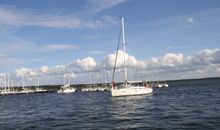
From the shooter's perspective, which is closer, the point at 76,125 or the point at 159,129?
the point at 159,129

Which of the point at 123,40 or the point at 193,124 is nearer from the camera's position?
A: the point at 193,124

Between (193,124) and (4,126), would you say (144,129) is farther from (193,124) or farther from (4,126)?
(4,126)

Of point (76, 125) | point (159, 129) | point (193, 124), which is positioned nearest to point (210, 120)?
point (193, 124)

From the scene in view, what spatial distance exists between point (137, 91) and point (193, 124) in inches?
2296

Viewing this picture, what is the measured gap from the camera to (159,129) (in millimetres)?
37219

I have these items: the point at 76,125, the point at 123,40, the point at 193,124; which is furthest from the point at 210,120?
the point at 123,40

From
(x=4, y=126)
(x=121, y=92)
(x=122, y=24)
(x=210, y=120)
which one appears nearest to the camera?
(x=210, y=120)

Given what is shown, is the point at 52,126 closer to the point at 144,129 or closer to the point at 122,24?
the point at 144,129

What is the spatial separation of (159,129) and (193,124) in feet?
14.4

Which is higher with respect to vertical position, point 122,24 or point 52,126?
point 122,24

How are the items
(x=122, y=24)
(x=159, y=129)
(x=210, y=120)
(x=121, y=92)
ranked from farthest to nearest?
(x=122, y=24) → (x=121, y=92) → (x=210, y=120) → (x=159, y=129)

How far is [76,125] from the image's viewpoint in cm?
4291

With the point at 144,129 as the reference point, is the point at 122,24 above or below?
above

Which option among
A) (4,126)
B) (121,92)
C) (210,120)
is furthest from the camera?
(121,92)
